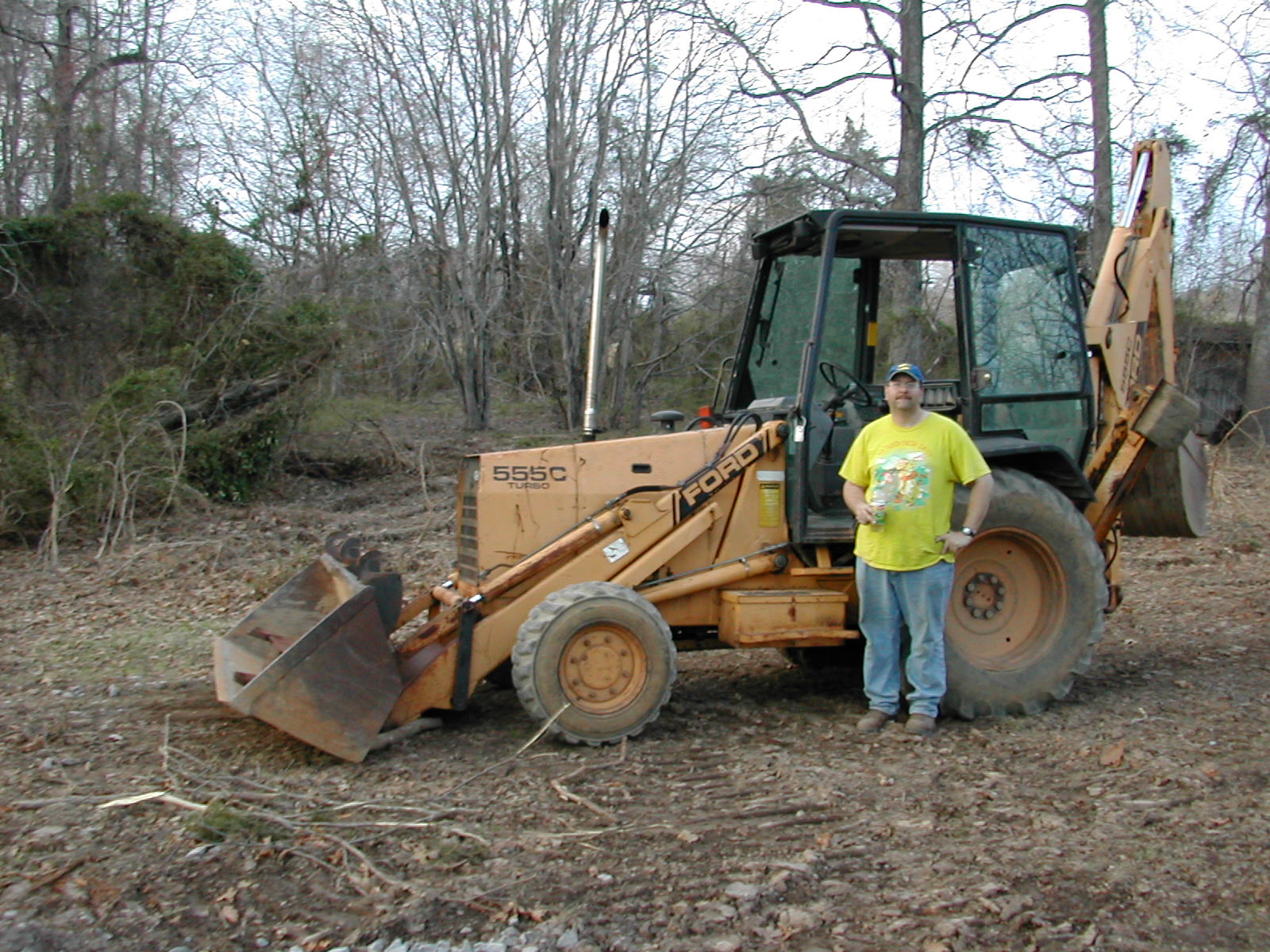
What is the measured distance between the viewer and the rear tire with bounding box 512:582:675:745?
16.0 ft

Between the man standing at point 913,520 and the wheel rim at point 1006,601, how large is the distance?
20.5 inches

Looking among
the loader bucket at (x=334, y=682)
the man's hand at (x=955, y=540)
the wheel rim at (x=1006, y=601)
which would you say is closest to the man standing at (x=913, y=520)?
the man's hand at (x=955, y=540)

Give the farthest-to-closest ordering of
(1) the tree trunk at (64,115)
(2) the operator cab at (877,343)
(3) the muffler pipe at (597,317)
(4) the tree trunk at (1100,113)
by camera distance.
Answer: (1) the tree trunk at (64,115) < (4) the tree trunk at (1100,113) < (2) the operator cab at (877,343) < (3) the muffler pipe at (597,317)

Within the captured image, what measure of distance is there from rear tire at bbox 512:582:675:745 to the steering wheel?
151cm

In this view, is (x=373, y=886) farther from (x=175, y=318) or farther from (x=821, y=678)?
(x=175, y=318)

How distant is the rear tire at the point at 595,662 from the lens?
488cm

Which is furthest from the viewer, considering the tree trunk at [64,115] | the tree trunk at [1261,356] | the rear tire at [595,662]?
the tree trunk at [1261,356]

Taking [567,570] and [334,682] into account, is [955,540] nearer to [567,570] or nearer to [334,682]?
[567,570]

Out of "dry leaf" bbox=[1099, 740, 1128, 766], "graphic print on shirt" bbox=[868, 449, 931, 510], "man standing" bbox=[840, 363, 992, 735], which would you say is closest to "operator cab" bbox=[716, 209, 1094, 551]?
"man standing" bbox=[840, 363, 992, 735]

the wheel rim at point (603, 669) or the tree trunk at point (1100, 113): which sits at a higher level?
the tree trunk at point (1100, 113)

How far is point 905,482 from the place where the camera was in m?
5.05

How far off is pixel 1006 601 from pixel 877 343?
1641 mm

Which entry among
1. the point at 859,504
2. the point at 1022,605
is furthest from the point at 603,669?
the point at 1022,605

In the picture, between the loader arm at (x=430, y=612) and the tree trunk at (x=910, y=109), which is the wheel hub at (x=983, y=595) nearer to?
the loader arm at (x=430, y=612)
